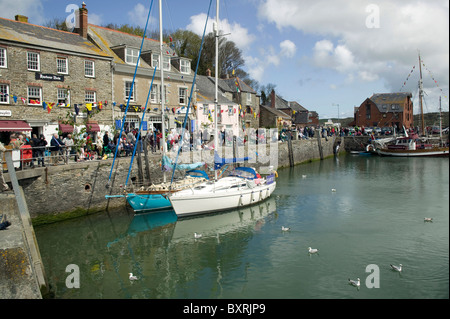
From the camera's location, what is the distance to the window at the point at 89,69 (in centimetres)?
2545

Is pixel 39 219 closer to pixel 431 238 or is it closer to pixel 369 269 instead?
pixel 369 269

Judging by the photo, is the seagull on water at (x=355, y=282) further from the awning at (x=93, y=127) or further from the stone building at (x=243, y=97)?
the stone building at (x=243, y=97)

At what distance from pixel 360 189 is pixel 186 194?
1144 cm

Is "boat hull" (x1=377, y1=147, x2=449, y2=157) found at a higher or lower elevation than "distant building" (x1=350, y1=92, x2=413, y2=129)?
lower

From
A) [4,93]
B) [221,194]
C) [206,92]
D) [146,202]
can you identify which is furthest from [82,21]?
[221,194]

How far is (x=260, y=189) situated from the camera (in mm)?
19344

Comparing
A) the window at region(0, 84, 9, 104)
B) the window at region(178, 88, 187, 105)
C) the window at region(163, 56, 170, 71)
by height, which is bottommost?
the window at region(0, 84, 9, 104)

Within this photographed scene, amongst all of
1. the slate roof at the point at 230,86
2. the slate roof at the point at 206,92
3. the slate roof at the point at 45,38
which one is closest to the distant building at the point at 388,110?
the slate roof at the point at 230,86

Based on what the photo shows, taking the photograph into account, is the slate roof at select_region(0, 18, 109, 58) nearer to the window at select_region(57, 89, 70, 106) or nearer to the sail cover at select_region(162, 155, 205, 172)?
the window at select_region(57, 89, 70, 106)

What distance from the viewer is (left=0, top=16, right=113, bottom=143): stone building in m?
21.6

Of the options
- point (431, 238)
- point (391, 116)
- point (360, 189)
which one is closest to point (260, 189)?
point (360, 189)

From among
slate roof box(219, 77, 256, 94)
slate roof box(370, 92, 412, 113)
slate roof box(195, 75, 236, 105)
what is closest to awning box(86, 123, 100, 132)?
slate roof box(195, 75, 236, 105)

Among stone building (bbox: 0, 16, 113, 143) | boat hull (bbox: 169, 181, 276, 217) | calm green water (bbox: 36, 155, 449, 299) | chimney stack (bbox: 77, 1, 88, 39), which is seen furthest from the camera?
chimney stack (bbox: 77, 1, 88, 39)

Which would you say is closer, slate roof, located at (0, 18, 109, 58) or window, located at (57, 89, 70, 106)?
slate roof, located at (0, 18, 109, 58)
